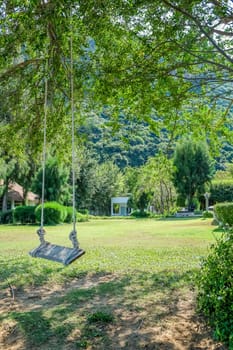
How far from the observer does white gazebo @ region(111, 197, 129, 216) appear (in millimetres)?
40844

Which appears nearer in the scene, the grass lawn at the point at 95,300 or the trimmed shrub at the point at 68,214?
the grass lawn at the point at 95,300

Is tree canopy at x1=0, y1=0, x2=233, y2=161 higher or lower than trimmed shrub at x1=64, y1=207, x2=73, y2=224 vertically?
higher

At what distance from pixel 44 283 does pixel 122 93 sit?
3.39m

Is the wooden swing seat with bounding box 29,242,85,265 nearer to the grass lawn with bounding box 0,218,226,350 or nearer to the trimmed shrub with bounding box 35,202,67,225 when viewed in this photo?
the grass lawn with bounding box 0,218,226,350

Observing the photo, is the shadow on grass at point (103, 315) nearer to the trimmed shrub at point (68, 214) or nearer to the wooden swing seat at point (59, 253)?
the wooden swing seat at point (59, 253)

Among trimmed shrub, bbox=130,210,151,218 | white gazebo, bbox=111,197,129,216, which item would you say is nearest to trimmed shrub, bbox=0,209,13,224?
trimmed shrub, bbox=130,210,151,218

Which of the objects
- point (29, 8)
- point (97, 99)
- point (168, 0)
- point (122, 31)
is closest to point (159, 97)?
point (97, 99)

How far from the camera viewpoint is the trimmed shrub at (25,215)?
2109 cm

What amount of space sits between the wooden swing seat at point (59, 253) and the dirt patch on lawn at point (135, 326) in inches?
26.2

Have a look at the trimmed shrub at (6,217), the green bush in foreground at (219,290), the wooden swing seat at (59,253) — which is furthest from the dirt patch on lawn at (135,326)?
the trimmed shrub at (6,217)

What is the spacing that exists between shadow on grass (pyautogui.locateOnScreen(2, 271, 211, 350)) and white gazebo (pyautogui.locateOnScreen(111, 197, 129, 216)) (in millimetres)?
35542

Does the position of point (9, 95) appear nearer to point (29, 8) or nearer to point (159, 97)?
point (159, 97)

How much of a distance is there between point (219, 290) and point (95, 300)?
191 cm

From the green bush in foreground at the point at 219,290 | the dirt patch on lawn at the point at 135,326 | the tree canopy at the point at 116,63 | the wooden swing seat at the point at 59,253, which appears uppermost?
the tree canopy at the point at 116,63
